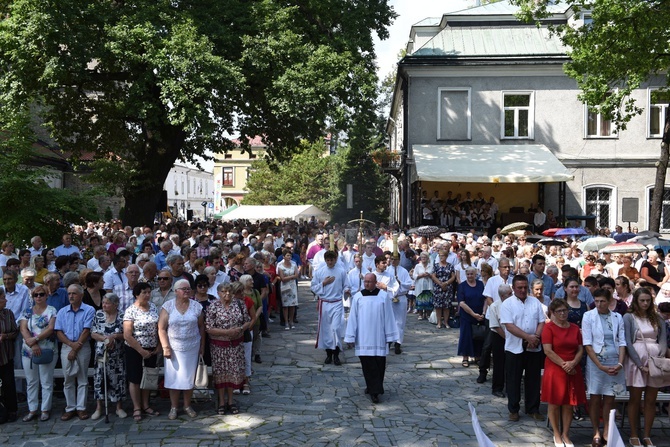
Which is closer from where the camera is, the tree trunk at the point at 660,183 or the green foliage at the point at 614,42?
the green foliage at the point at 614,42

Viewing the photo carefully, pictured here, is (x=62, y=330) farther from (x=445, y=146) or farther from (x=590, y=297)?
(x=445, y=146)

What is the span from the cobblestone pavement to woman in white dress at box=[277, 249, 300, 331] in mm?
3420

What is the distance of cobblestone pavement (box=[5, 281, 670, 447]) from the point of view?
7723 millimetres

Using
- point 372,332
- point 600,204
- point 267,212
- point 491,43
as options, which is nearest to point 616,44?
point 491,43

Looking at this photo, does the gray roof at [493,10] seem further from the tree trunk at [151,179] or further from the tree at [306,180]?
the tree at [306,180]

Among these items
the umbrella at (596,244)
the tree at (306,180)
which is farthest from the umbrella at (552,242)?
the tree at (306,180)

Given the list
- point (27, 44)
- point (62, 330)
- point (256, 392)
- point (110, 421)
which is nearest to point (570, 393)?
point (256, 392)

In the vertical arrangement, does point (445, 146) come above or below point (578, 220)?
above

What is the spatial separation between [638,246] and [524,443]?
8.40 meters

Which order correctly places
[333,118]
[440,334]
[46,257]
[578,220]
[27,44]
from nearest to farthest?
[46,257]
[440,334]
[27,44]
[333,118]
[578,220]

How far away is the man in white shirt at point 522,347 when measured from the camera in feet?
27.5

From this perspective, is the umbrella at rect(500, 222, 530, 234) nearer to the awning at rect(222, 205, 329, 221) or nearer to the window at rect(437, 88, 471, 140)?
the window at rect(437, 88, 471, 140)

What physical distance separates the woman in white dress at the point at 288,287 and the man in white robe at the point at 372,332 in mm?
5093

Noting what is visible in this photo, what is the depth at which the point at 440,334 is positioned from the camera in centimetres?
1406
